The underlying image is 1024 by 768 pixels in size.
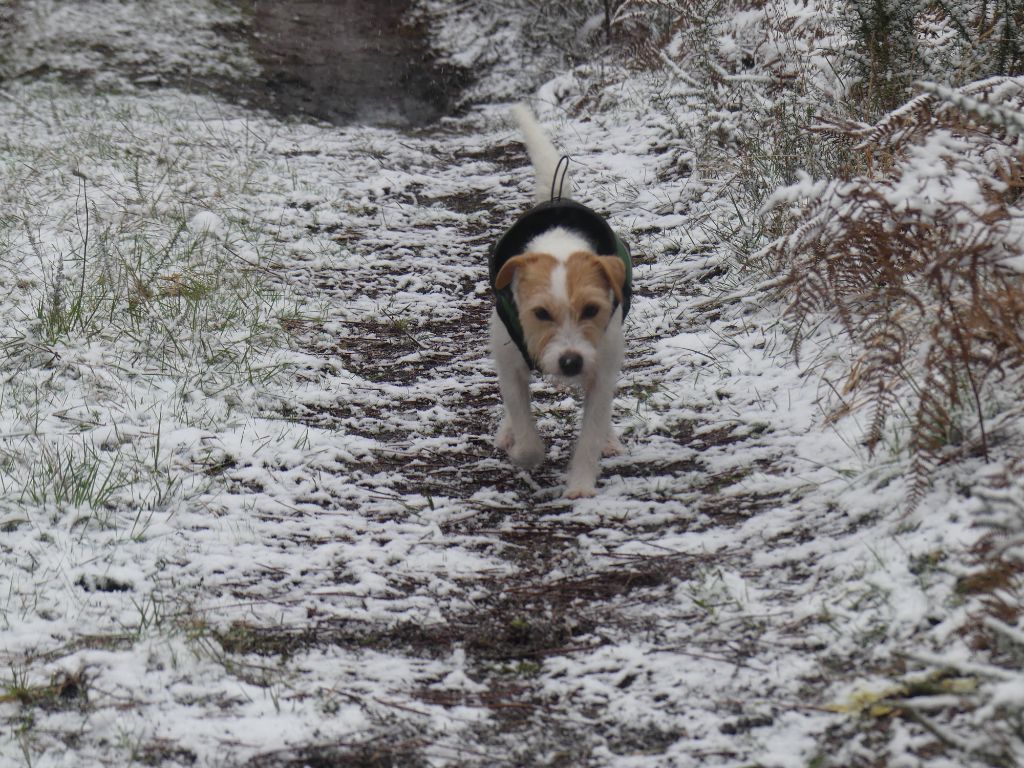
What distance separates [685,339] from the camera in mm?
5309

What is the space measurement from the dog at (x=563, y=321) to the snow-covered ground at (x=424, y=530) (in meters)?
0.21

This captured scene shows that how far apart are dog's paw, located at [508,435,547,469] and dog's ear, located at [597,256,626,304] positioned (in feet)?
2.35

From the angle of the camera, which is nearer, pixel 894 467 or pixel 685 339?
pixel 894 467

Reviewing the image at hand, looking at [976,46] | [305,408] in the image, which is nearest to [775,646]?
[305,408]

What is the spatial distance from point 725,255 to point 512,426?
2191 mm

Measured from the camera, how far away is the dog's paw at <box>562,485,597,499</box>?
406 centimetres

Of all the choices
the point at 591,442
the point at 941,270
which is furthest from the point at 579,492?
the point at 941,270

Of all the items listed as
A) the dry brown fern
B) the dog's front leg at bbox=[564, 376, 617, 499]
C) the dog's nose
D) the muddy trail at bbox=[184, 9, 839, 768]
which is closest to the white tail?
the muddy trail at bbox=[184, 9, 839, 768]

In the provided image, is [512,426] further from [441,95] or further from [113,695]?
[441,95]

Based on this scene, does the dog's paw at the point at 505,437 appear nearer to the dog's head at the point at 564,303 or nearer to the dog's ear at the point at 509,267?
the dog's head at the point at 564,303

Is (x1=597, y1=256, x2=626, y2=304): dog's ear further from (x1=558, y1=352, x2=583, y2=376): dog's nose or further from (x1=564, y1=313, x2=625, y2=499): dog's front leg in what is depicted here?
(x1=558, y1=352, x2=583, y2=376): dog's nose

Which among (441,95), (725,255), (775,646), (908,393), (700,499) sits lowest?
(775,646)

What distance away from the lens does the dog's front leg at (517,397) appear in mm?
4320

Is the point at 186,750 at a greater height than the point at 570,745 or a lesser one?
lesser
